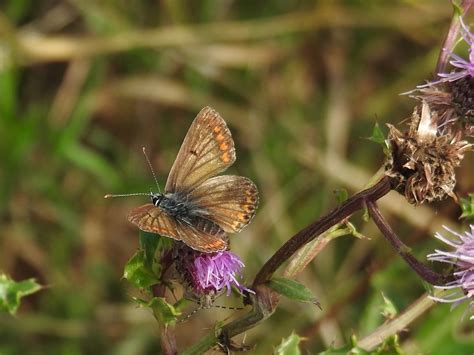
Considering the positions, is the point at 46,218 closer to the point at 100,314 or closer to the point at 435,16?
the point at 100,314

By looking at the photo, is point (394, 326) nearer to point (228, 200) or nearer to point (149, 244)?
point (228, 200)

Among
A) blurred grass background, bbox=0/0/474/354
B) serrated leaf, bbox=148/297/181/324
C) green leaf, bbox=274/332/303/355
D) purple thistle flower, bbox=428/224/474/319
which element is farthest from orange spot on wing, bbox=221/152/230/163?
blurred grass background, bbox=0/0/474/354

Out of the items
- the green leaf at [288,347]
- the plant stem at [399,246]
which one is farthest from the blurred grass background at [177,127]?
the plant stem at [399,246]

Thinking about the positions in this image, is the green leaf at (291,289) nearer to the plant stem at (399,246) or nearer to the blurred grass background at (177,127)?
the plant stem at (399,246)

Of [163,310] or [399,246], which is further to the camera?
[163,310]

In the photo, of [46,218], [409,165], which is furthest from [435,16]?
[409,165]

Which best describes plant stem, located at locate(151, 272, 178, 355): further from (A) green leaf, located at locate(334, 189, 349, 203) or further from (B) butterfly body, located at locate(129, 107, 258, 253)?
(A) green leaf, located at locate(334, 189, 349, 203)

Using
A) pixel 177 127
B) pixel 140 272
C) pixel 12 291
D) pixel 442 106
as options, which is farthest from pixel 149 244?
pixel 177 127
